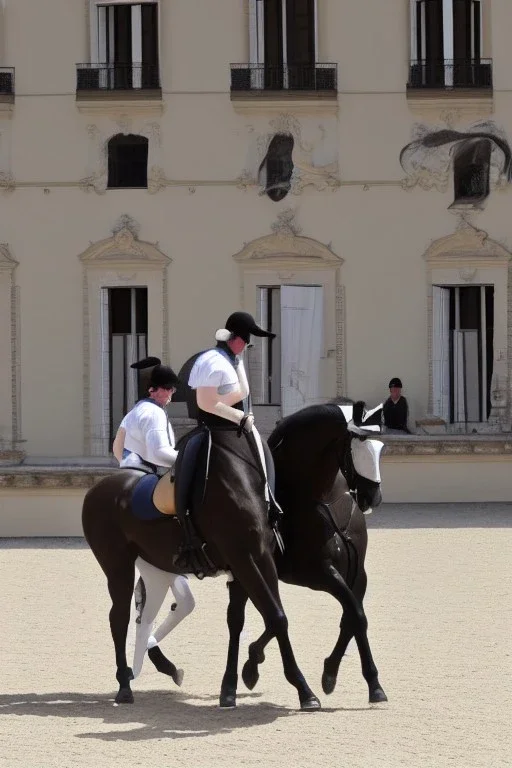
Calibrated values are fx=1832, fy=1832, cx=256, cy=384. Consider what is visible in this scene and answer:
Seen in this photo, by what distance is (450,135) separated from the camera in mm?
27141

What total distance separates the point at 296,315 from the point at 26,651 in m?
14.3

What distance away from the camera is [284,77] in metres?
27.2

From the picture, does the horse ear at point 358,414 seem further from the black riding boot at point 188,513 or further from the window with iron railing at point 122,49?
the window with iron railing at point 122,49

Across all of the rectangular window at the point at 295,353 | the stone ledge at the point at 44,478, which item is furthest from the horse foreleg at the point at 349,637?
the rectangular window at the point at 295,353

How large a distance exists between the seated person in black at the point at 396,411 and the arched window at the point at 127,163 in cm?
481

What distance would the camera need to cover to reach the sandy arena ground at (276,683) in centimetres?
941

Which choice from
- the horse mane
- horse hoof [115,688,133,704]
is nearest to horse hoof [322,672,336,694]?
horse hoof [115,688,133,704]

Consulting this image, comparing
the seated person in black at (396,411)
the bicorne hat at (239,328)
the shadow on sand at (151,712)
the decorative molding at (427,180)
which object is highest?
the decorative molding at (427,180)

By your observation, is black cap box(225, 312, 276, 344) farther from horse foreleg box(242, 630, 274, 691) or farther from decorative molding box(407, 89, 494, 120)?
decorative molding box(407, 89, 494, 120)

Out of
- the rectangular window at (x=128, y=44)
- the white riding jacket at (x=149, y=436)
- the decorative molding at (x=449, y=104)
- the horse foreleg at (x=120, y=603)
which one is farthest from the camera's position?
the rectangular window at (x=128, y=44)

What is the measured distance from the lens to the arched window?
27.4m

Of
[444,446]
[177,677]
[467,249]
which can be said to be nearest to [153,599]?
[177,677]

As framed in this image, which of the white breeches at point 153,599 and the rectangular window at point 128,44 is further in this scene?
the rectangular window at point 128,44

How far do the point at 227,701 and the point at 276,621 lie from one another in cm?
72
